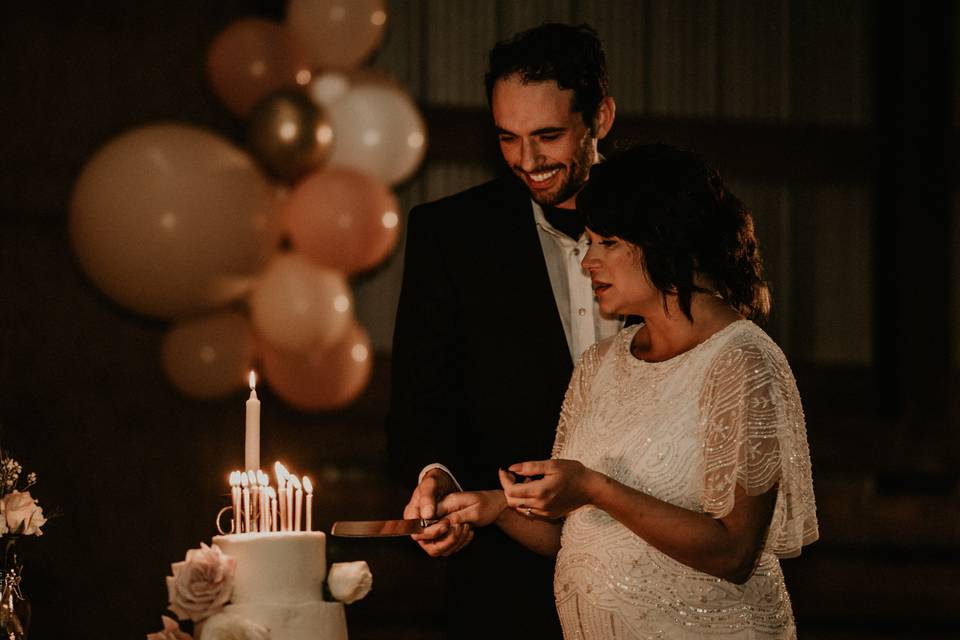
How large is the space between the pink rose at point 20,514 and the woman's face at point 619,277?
43.8 inches

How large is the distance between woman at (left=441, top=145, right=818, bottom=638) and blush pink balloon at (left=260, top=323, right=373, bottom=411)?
1858 millimetres

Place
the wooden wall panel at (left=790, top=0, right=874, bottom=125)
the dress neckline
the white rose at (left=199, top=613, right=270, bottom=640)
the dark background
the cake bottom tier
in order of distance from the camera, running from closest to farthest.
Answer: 1. the white rose at (left=199, top=613, right=270, bottom=640)
2. the cake bottom tier
3. the dress neckline
4. the dark background
5. the wooden wall panel at (left=790, top=0, right=874, bottom=125)

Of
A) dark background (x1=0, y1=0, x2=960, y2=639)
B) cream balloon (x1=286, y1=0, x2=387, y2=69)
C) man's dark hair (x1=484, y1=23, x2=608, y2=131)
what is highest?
A: cream balloon (x1=286, y1=0, x2=387, y2=69)

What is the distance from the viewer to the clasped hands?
188 cm

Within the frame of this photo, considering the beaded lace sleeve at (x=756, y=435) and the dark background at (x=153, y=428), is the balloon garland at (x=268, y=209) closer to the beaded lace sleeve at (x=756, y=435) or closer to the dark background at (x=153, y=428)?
the dark background at (x=153, y=428)

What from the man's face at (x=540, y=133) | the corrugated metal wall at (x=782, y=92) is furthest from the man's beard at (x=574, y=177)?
the corrugated metal wall at (x=782, y=92)

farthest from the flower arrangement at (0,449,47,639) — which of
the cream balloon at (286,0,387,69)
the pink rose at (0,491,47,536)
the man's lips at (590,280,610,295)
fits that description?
the cream balloon at (286,0,387,69)

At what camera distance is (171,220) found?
143 inches

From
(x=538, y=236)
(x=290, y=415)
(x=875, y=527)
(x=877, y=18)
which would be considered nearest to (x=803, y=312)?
(x=875, y=527)

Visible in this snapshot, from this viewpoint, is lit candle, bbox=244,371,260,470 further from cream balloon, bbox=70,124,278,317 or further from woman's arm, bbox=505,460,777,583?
cream balloon, bbox=70,124,278,317

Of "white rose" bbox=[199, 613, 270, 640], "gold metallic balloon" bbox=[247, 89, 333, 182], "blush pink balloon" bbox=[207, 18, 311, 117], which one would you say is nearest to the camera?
"white rose" bbox=[199, 613, 270, 640]

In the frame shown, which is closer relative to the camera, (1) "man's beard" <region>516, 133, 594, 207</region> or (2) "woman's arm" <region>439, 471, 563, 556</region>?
(2) "woman's arm" <region>439, 471, 563, 556</region>

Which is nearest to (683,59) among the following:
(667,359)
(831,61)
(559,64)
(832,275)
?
(831,61)

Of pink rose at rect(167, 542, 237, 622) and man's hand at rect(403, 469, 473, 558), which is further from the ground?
pink rose at rect(167, 542, 237, 622)
